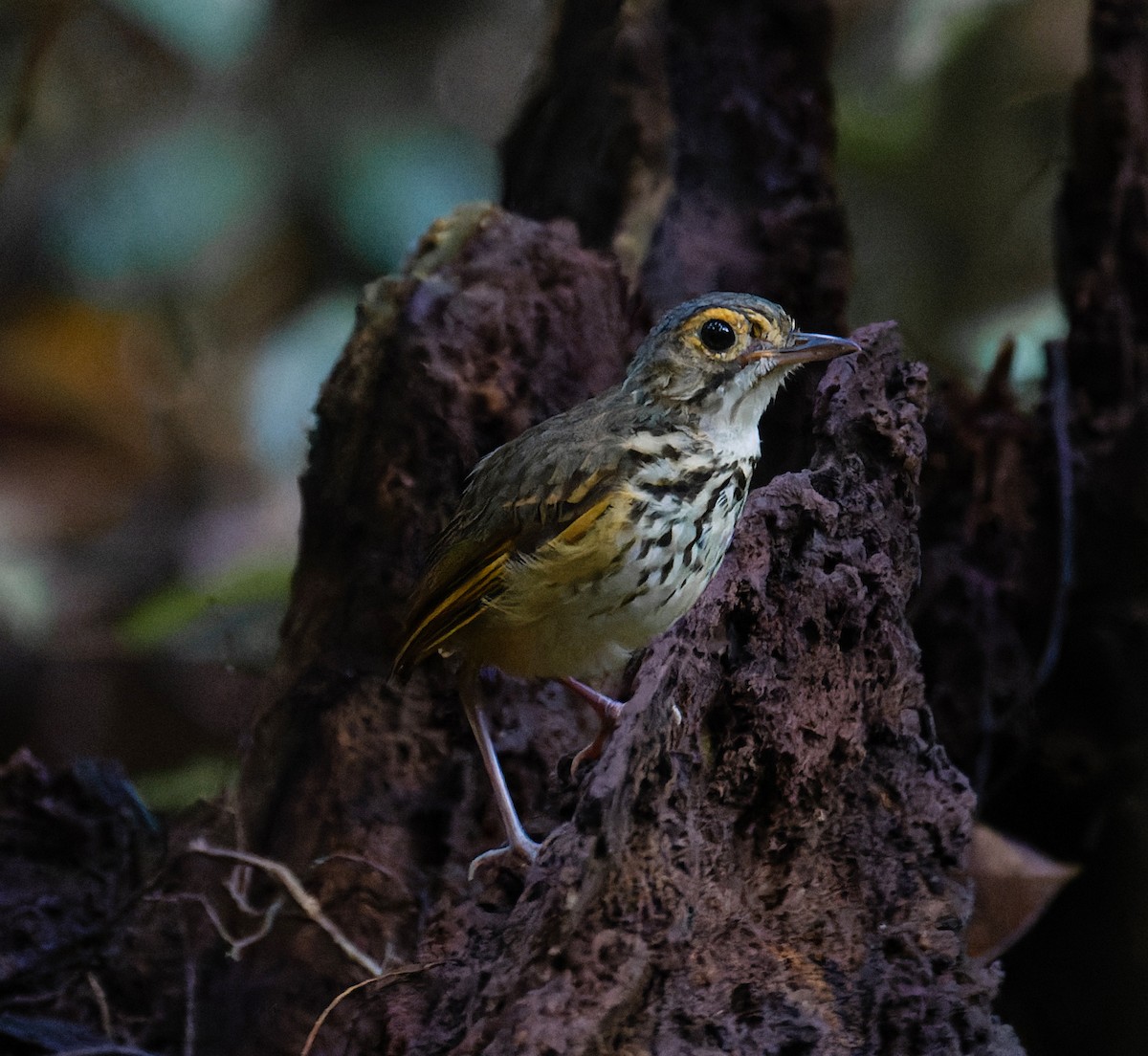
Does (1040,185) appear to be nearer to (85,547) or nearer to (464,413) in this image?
(464,413)

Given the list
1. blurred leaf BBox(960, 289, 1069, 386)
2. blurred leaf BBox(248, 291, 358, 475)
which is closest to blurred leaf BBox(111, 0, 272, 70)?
blurred leaf BBox(248, 291, 358, 475)

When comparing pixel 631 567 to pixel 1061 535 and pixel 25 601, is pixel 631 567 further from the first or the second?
pixel 25 601

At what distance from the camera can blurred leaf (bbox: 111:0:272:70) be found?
770 centimetres

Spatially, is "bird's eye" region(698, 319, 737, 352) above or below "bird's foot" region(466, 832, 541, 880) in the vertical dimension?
above

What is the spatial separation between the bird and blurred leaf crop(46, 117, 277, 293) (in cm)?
596

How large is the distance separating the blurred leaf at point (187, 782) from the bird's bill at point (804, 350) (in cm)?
214

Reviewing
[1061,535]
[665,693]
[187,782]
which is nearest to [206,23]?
[187,782]

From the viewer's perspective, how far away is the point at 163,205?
26.9 ft

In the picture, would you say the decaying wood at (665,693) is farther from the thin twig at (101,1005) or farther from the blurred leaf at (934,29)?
the blurred leaf at (934,29)

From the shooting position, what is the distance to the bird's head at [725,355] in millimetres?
2701

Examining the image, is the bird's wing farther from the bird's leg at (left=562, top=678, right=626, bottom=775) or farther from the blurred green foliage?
the blurred green foliage

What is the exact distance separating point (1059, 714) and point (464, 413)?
247 cm

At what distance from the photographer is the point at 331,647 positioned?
12.0ft

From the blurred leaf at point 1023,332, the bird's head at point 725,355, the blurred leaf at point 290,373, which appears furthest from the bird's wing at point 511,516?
the blurred leaf at point 290,373
